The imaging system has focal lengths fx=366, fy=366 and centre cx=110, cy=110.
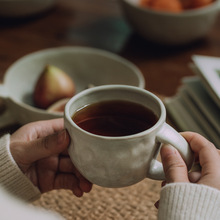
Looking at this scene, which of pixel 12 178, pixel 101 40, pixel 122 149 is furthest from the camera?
pixel 101 40

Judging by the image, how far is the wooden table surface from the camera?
2.80 feet

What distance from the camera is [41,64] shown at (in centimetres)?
77

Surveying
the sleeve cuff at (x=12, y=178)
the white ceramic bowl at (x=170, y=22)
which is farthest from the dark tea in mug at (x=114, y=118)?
the white ceramic bowl at (x=170, y=22)

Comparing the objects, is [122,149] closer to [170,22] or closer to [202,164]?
[202,164]

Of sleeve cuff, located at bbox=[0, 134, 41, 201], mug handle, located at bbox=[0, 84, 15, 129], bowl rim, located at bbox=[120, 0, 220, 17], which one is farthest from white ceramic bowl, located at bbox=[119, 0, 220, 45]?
sleeve cuff, located at bbox=[0, 134, 41, 201]

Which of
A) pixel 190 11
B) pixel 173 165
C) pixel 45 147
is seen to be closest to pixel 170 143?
pixel 173 165

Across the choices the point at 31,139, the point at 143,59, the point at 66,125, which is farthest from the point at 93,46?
the point at 66,125

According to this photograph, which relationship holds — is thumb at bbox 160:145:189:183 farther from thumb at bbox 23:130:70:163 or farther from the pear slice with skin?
the pear slice with skin

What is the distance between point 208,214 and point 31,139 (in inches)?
10.4

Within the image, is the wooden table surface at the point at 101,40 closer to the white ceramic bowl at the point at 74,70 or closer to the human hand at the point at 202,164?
the white ceramic bowl at the point at 74,70

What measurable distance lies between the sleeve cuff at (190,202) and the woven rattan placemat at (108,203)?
12 cm

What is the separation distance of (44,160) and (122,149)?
9.4 inches

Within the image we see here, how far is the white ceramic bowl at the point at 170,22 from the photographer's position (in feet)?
2.76

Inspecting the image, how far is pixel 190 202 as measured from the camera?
377mm
